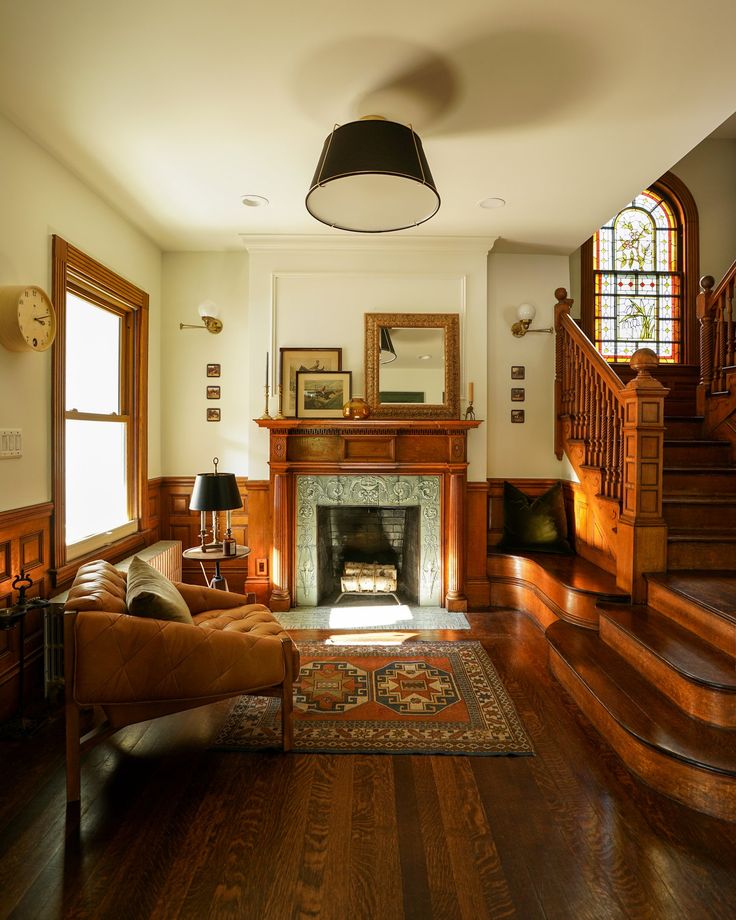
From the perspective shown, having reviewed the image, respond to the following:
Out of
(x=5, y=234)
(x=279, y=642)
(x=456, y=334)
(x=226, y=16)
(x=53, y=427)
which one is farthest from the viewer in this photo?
(x=456, y=334)

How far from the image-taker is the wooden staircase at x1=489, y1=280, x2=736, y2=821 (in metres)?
2.23

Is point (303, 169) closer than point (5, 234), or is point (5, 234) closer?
point (5, 234)

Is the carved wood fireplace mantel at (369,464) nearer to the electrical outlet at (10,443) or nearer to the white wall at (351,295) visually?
the white wall at (351,295)

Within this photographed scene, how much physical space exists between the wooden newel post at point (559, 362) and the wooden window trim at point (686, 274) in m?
0.37

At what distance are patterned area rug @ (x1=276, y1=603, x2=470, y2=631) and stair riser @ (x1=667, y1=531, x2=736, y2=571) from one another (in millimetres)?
1538

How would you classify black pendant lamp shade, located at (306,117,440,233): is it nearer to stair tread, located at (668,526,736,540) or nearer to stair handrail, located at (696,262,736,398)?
stair tread, located at (668,526,736,540)

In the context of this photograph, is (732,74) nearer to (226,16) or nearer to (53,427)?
(226,16)

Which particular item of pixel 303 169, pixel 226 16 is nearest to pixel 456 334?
pixel 303 169

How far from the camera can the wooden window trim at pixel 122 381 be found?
10.8 ft

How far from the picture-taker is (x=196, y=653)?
2.28 m

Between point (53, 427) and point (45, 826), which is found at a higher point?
point (53, 427)

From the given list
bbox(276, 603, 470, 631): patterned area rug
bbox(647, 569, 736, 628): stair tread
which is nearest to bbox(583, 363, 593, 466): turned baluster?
bbox(647, 569, 736, 628): stair tread

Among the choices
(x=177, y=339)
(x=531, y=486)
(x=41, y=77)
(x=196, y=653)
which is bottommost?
(x=196, y=653)

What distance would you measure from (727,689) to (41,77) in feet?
13.2
